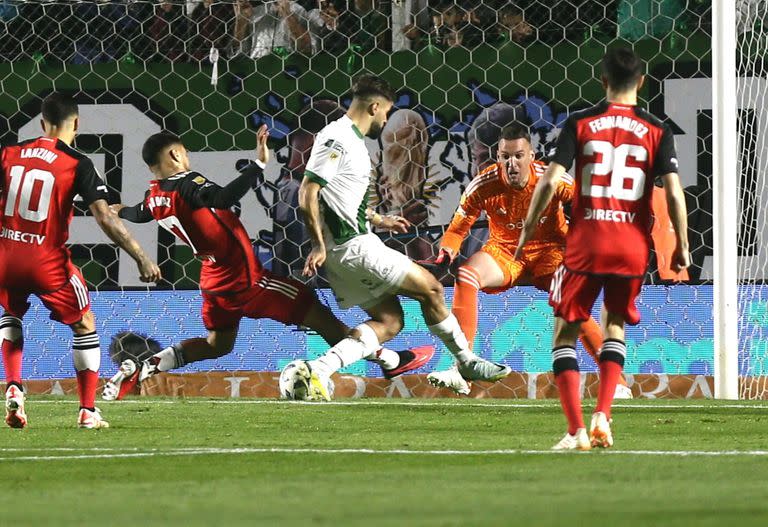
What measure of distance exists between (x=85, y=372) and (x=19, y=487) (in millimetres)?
2711

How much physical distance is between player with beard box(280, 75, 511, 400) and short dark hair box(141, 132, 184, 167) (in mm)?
967

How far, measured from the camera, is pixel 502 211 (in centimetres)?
921

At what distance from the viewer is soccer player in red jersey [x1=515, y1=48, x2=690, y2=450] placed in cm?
552

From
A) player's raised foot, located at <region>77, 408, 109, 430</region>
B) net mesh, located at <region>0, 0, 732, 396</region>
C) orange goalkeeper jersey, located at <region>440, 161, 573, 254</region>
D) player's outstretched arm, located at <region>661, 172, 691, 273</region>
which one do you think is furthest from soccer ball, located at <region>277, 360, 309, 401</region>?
player's outstretched arm, located at <region>661, 172, 691, 273</region>

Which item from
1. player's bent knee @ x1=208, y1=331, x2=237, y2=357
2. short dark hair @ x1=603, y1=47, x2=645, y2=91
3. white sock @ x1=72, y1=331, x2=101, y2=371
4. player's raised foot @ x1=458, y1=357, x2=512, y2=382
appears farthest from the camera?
player's bent knee @ x1=208, y1=331, x2=237, y2=357

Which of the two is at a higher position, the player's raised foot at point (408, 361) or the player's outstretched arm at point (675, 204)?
the player's outstretched arm at point (675, 204)

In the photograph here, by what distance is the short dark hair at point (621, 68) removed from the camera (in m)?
5.50

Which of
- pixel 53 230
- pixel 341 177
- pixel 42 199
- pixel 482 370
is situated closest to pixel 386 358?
pixel 482 370

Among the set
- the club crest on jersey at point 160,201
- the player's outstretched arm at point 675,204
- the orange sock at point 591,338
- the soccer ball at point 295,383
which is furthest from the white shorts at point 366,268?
the player's outstretched arm at point 675,204

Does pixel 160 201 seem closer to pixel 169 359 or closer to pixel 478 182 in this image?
pixel 169 359

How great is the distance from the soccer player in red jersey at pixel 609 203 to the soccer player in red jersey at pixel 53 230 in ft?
7.03

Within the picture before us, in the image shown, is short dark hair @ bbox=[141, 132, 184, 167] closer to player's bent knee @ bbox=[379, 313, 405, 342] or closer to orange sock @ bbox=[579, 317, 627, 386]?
player's bent knee @ bbox=[379, 313, 405, 342]

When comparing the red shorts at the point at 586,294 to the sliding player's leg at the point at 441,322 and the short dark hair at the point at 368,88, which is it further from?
the short dark hair at the point at 368,88

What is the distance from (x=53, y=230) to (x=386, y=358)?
7.89 ft
